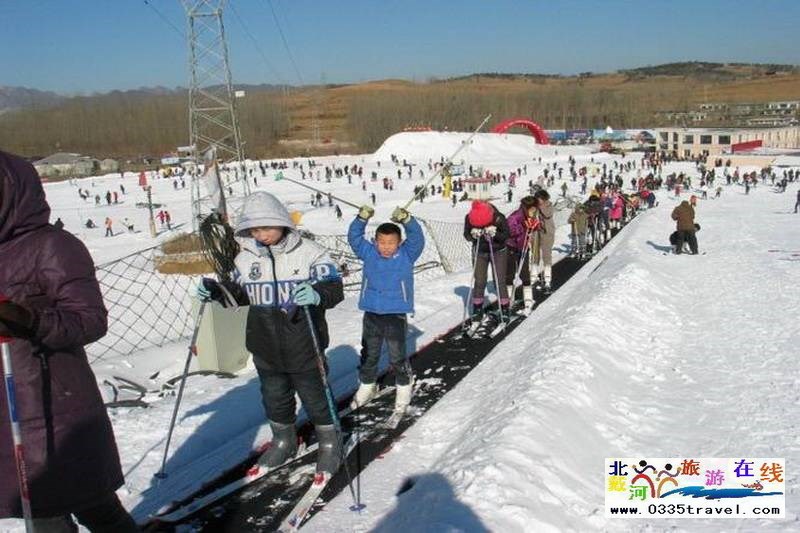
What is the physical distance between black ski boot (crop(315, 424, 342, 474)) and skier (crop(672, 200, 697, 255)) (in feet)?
42.9

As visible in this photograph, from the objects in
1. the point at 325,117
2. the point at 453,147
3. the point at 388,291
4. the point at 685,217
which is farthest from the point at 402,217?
the point at 325,117

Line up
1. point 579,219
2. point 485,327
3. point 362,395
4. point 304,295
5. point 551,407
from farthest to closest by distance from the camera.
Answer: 1. point 579,219
2. point 485,327
3. point 362,395
4. point 551,407
5. point 304,295

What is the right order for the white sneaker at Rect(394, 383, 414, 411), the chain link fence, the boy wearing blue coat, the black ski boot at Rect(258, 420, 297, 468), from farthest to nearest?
1. the chain link fence
2. the white sneaker at Rect(394, 383, 414, 411)
3. the boy wearing blue coat
4. the black ski boot at Rect(258, 420, 297, 468)

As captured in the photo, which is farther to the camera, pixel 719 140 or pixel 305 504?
pixel 719 140

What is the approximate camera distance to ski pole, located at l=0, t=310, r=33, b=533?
2178 mm

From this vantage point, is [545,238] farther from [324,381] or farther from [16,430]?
[16,430]

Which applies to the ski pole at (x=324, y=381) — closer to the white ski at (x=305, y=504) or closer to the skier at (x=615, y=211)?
the white ski at (x=305, y=504)

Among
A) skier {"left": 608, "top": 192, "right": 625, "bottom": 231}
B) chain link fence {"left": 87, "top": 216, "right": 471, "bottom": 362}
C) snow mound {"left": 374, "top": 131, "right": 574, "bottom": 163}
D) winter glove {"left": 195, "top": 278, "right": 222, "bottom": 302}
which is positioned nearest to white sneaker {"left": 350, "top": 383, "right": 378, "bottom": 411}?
winter glove {"left": 195, "top": 278, "right": 222, "bottom": 302}

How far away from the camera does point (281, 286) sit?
12.1 feet

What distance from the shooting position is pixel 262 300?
146 inches

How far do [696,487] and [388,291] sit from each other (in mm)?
2507

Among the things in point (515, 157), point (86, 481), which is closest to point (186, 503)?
point (86, 481)

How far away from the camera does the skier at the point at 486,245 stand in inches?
304

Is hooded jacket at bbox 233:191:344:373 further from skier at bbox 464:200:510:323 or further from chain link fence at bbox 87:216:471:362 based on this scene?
chain link fence at bbox 87:216:471:362
